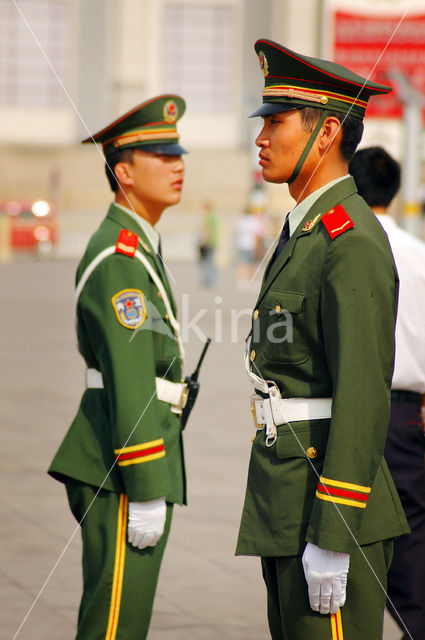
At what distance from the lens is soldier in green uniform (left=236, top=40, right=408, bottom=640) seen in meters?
2.41

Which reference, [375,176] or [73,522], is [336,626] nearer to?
[375,176]

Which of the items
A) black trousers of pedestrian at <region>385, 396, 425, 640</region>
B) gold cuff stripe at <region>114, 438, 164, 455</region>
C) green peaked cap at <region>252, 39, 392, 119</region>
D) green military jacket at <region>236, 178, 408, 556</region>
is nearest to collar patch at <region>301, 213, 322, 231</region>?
green military jacket at <region>236, 178, 408, 556</region>

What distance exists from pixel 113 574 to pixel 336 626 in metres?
0.84

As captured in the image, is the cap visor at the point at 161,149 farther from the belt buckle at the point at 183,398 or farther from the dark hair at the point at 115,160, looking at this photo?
the belt buckle at the point at 183,398

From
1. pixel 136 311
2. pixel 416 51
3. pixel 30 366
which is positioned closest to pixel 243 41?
pixel 416 51

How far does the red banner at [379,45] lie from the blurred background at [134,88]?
256cm

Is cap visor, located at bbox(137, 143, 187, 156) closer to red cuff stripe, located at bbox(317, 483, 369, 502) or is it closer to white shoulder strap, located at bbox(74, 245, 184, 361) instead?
white shoulder strap, located at bbox(74, 245, 184, 361)

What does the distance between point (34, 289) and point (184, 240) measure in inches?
540

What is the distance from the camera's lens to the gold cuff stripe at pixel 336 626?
8.09 feet

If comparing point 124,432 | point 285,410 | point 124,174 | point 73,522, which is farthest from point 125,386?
point 73,522

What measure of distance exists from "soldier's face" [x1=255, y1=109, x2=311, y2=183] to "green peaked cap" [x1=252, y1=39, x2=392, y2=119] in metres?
0.03

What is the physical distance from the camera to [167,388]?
3305 mm

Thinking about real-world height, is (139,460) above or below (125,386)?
below

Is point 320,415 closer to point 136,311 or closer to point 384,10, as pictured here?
point 136,311
